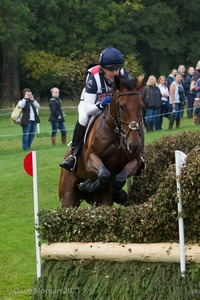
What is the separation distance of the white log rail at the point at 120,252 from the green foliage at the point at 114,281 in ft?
0.20

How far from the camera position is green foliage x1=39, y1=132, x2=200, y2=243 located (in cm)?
724

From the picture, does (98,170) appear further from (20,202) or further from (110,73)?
Answer: (20,202)

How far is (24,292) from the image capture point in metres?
9.30

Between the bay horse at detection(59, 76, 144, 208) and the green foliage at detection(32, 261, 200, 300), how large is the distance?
1264 mm

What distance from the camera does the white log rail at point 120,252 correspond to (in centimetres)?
734

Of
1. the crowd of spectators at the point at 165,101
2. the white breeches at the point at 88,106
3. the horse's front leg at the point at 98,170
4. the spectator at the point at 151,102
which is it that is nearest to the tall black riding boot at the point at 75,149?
the white breeches at the point at 88,106

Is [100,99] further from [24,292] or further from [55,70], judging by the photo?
[55,70]

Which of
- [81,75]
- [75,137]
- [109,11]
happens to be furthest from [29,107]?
[109,11]

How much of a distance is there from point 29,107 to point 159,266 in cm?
1730

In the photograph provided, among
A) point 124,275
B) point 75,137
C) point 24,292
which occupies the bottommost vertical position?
point 24,292

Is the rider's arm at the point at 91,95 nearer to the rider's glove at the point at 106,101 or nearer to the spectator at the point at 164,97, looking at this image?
the rider's glove at the point at 106,101

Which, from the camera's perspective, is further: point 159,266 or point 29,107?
point 29,107

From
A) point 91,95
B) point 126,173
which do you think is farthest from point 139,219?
point 91,95

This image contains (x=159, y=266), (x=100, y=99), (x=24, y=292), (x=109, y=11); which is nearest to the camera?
(x=159, y=266)
